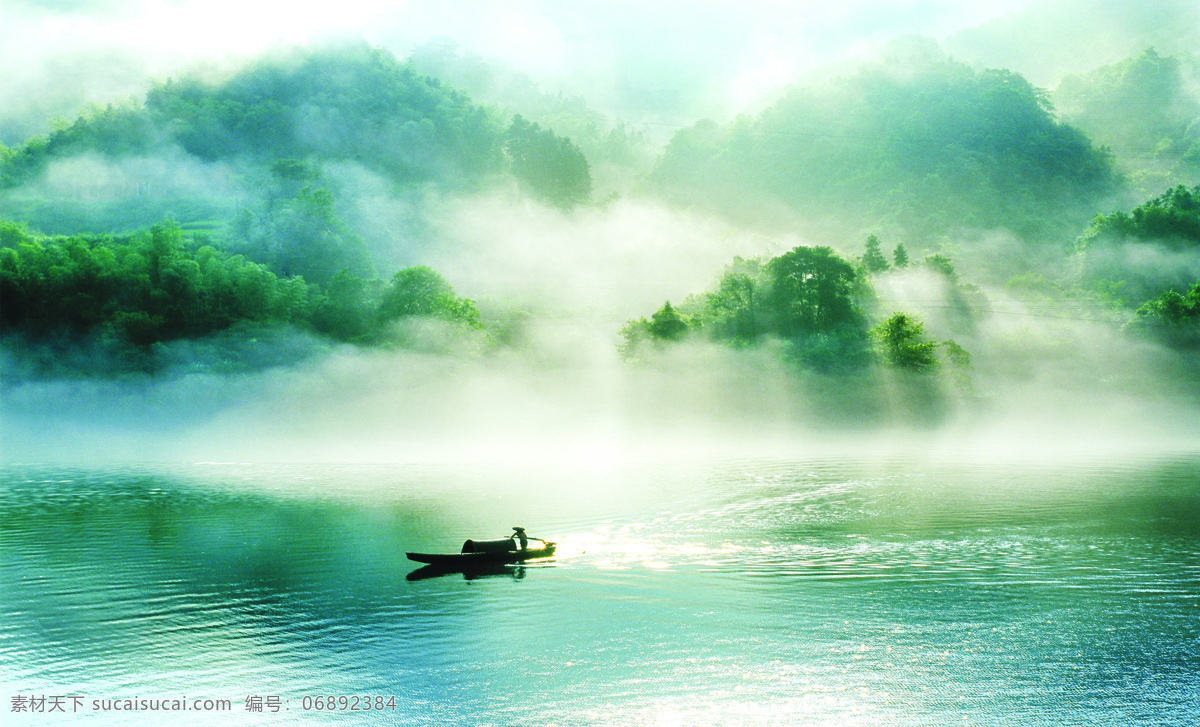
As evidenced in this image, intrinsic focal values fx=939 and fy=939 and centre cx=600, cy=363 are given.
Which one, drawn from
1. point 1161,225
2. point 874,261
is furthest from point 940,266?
point 1161,225

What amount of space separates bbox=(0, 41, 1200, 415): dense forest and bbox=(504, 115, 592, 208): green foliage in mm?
405

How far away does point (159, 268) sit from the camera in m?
108

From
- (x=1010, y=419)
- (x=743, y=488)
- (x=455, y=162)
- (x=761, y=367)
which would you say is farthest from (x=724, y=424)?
(x=455, y=162)

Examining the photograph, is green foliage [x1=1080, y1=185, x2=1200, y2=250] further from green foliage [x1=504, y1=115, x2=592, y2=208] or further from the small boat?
the small boat

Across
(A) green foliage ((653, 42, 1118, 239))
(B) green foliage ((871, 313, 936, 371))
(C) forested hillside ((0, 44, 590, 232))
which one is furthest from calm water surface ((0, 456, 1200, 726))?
(A) green foliage ((653, 42, 1118, 239))

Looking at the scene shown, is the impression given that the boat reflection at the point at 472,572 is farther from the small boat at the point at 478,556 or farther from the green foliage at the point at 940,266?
the green foliage at the point at 940,266

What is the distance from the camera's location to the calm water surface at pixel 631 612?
19.4 m

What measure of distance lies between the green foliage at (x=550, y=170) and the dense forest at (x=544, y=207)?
405mm

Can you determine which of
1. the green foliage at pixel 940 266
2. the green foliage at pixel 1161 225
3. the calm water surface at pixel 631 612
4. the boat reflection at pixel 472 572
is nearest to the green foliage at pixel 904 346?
the green foliage at pixel 940 266

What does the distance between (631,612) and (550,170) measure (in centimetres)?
14955

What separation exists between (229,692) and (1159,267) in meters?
137

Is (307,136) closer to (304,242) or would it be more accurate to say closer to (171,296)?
(304,242)

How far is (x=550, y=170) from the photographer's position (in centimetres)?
16912

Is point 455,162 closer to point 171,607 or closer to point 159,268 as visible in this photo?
point 159,268
